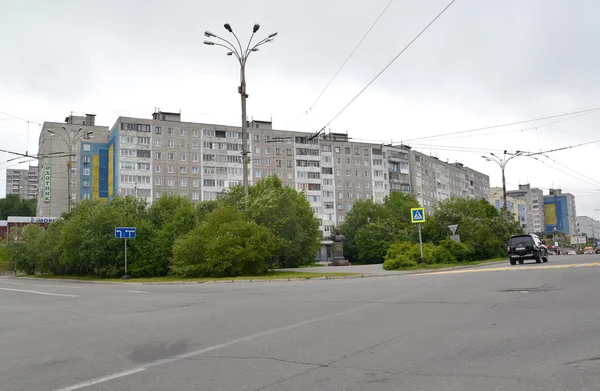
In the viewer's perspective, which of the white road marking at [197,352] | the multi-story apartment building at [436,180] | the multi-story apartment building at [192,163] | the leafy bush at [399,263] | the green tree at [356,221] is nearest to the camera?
the white road marking at [197,352]

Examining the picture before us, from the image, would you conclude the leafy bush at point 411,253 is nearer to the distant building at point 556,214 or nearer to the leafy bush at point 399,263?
the leafy bush at point 399,263

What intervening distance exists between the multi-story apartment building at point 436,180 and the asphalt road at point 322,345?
103613mm

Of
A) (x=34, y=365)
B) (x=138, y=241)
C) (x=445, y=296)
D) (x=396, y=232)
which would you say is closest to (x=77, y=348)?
(x=34, y=365)

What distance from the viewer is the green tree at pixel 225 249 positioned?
100 feet

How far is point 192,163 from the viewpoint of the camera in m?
96.5

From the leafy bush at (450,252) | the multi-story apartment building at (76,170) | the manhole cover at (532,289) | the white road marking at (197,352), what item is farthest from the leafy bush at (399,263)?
the multi-story apartment building at (76,170)

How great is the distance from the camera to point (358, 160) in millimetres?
114562

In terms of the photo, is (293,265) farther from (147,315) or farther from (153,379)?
(153,379)

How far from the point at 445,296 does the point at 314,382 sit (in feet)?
28.4

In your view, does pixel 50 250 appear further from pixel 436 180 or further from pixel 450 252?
pixel 436 180

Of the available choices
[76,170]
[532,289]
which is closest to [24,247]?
[76,170]

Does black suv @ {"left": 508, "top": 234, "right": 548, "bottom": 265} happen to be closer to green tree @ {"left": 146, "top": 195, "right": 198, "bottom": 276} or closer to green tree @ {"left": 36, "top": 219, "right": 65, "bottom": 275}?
green tree @ {"left": 146, "top": 195, "right": 198, "bottom": 276}

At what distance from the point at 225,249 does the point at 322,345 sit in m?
23.5

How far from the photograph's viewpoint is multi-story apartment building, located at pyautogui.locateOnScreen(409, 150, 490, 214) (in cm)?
12438
